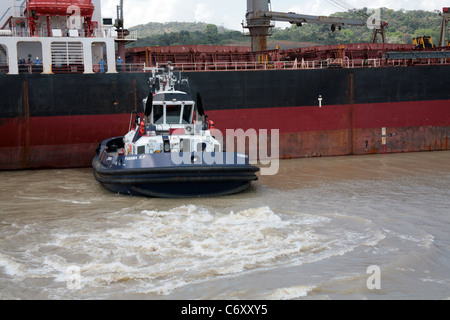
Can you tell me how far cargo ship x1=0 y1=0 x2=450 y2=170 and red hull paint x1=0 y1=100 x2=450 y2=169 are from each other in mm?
30

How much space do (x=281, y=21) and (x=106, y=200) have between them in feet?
46.4

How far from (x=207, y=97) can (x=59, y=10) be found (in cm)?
559

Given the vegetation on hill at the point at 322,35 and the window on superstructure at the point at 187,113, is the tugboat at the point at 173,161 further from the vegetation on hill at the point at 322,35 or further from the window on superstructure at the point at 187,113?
the vegetation on hill at the point at 322,35

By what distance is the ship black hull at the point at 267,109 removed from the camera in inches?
596

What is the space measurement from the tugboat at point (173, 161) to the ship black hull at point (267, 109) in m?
3.02

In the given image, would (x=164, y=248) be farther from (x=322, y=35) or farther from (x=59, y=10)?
(x=322, y=35)

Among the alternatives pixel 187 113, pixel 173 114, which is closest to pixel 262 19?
pixel 187 113

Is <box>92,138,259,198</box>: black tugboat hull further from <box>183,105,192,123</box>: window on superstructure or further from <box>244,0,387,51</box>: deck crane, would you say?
<box>244,0,387,51</box>: deck crane

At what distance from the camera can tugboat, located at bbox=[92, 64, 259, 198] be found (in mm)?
11016

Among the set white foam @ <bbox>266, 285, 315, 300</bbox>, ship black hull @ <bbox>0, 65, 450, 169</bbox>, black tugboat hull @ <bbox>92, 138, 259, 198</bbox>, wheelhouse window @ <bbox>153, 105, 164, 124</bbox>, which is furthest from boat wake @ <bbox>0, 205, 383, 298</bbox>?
ship black hull @ <bbox>0, 65, 450, 169</bbox>

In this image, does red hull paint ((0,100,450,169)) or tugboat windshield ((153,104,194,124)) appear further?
red hull paint ((0,100,450,169))

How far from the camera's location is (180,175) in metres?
11.0

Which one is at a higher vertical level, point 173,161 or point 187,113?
point 187,113

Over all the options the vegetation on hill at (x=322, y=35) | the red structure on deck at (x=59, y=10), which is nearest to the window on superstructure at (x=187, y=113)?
the red structure on deck at (x=59, y=10)
